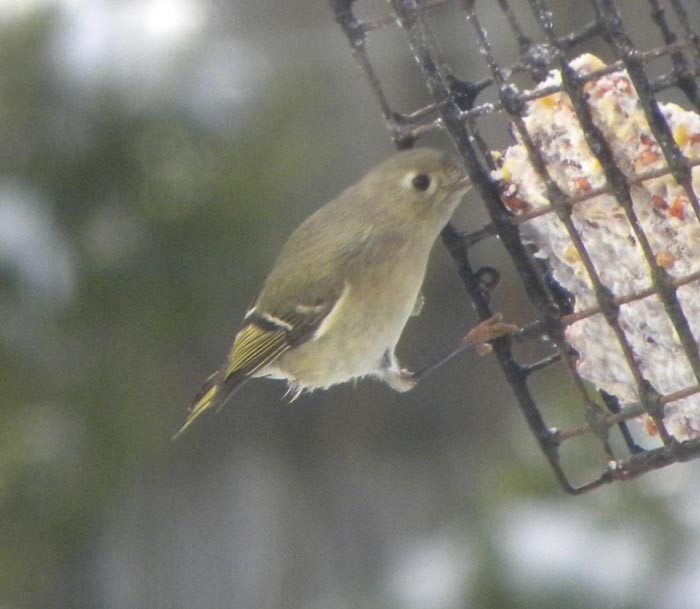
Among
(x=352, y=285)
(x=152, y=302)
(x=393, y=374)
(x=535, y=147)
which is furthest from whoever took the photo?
(x=152, y=302)

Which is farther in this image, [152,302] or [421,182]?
[152,302]

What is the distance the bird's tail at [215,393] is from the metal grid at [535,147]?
785 millimetres

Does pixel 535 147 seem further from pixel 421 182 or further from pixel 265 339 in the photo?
pixel 265 339

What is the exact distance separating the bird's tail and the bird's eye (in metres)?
0.64

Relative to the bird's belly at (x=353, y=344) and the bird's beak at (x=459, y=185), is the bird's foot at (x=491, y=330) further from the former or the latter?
the bird's belly at (x=353, y=344)

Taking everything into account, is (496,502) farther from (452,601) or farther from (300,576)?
(300,576)

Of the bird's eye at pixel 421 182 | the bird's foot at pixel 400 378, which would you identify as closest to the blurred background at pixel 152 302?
the bird's foot at pixel 400 378

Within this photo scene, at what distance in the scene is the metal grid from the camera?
6.91ft

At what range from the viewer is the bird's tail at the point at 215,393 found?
10.3 ft

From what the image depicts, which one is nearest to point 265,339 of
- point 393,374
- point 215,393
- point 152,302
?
point 215,393

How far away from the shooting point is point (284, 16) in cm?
627

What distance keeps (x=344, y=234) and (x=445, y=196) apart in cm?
34

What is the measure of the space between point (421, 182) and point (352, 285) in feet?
1.14

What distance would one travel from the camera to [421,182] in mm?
2902
